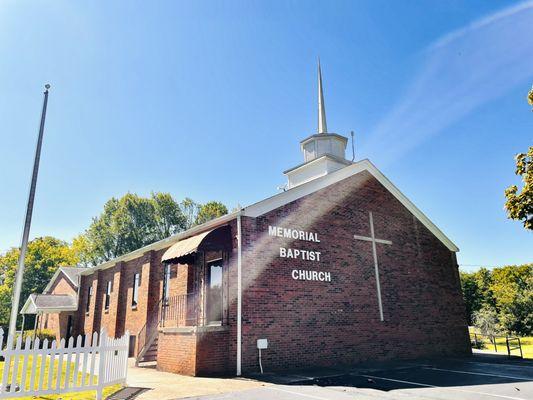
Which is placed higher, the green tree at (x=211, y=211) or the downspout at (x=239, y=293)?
the green tree at (x=211, y=211)

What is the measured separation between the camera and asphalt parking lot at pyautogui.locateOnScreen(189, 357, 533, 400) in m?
7.81

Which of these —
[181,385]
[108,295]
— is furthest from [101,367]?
[108,295]

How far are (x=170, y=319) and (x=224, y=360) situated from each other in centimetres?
459

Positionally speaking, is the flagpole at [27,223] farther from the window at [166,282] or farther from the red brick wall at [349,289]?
the window at [166,282]

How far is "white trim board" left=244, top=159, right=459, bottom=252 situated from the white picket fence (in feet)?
17.9

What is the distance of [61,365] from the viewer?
716 centimetres

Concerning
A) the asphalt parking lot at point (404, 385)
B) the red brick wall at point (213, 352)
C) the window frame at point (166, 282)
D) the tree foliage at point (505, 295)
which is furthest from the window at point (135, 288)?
the tree foliage at point (505, 295)

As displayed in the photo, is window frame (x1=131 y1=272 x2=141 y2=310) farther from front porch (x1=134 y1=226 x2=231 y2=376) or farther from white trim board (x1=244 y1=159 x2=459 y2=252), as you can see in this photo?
white trim board (x1=244 y1=159 x2=459 y2=252)

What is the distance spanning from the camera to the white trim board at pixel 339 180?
41.4 ft

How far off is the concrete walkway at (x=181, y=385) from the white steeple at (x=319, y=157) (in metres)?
10.6

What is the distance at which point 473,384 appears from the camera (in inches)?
363

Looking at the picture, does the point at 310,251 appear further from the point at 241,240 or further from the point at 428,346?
the point at 428,346

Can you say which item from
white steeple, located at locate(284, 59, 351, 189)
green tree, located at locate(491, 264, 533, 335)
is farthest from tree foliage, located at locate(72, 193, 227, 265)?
green tree, located at locate(491, 264, 533, 335)

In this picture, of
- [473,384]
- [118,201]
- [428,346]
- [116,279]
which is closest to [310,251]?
[473,384]
